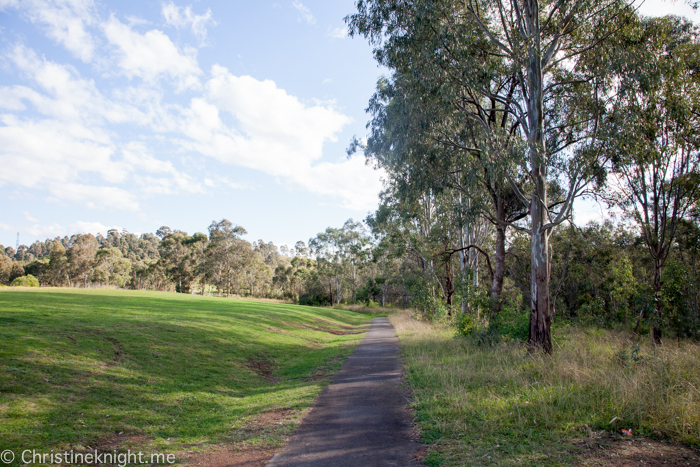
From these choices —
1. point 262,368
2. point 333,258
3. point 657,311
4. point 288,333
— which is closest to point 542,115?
point 657,311

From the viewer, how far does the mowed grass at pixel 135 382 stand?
569 cm

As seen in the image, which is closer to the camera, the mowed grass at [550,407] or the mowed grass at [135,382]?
the mowed grass at [550,407]

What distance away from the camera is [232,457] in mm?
5258

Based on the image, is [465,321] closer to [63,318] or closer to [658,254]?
[658,254]

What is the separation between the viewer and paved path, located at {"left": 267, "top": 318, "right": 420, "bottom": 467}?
16.4 ft

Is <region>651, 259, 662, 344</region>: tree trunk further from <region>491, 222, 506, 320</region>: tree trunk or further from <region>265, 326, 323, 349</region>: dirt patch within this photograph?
<region>265, 326, 323, 349</region>: dirt patch

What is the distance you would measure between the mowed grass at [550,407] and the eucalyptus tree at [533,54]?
3219 millimetres

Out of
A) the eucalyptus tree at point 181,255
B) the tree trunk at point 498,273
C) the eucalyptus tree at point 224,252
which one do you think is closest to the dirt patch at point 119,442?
the tree trunk at point 498,273

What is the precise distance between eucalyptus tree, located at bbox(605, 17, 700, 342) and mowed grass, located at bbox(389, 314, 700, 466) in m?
Result: 6.75

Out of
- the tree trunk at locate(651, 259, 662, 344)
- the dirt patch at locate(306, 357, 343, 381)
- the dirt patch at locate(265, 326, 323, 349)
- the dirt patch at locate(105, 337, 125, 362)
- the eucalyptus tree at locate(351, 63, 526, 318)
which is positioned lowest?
the dirt patch at locate(265, 326, 323, 349)

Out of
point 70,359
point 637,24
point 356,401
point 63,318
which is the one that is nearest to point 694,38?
point 637,24

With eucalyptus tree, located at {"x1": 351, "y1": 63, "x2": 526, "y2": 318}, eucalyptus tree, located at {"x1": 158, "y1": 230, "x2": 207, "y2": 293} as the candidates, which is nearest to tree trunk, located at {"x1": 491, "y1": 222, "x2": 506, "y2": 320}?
eucalyptus tree, located at {"x1": 351, "y1": 63, "x2": 526, "y2": 318}

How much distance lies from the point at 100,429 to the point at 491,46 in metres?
15.7

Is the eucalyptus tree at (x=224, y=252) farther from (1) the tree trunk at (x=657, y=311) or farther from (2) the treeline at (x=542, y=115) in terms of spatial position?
(1) the tree trunk at (x=657, y=311)
